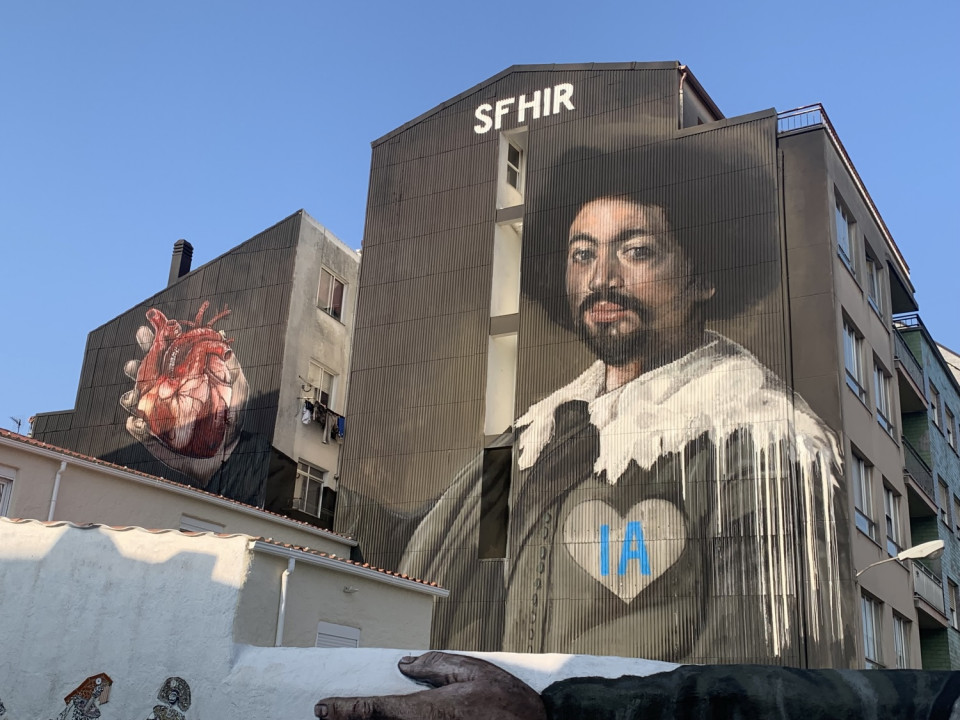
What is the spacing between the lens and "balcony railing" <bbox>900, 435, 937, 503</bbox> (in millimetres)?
31969

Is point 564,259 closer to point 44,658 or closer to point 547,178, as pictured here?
point 547,178

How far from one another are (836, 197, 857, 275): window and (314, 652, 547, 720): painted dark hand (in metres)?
18.7

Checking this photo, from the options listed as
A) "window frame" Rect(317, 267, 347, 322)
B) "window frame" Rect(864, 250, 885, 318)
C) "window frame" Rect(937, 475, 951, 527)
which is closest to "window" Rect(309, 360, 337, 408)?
"window frame" Rect(317, 267, 347, 322)

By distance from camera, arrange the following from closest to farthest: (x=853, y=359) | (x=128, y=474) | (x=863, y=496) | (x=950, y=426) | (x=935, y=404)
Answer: (x=128, y=474)
(x=863, y=496)
(x=853, y=359)
(x=935, y=404)
(x=950, y=426)

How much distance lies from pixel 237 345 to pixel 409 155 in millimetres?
8588

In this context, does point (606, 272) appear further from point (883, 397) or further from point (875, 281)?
point (883, 397)

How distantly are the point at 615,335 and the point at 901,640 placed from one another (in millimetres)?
11449

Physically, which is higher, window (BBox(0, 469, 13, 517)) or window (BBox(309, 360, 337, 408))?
window (BBox(309, 360, 337, 408))

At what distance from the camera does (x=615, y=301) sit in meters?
29.0

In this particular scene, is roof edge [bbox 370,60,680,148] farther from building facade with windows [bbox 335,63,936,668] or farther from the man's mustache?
the man's mustache

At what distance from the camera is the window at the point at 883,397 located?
98.5 feet

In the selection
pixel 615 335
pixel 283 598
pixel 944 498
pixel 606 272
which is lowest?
pixel 283 598

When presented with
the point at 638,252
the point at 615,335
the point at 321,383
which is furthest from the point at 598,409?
the point at 321,383

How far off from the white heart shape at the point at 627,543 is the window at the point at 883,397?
761cm
